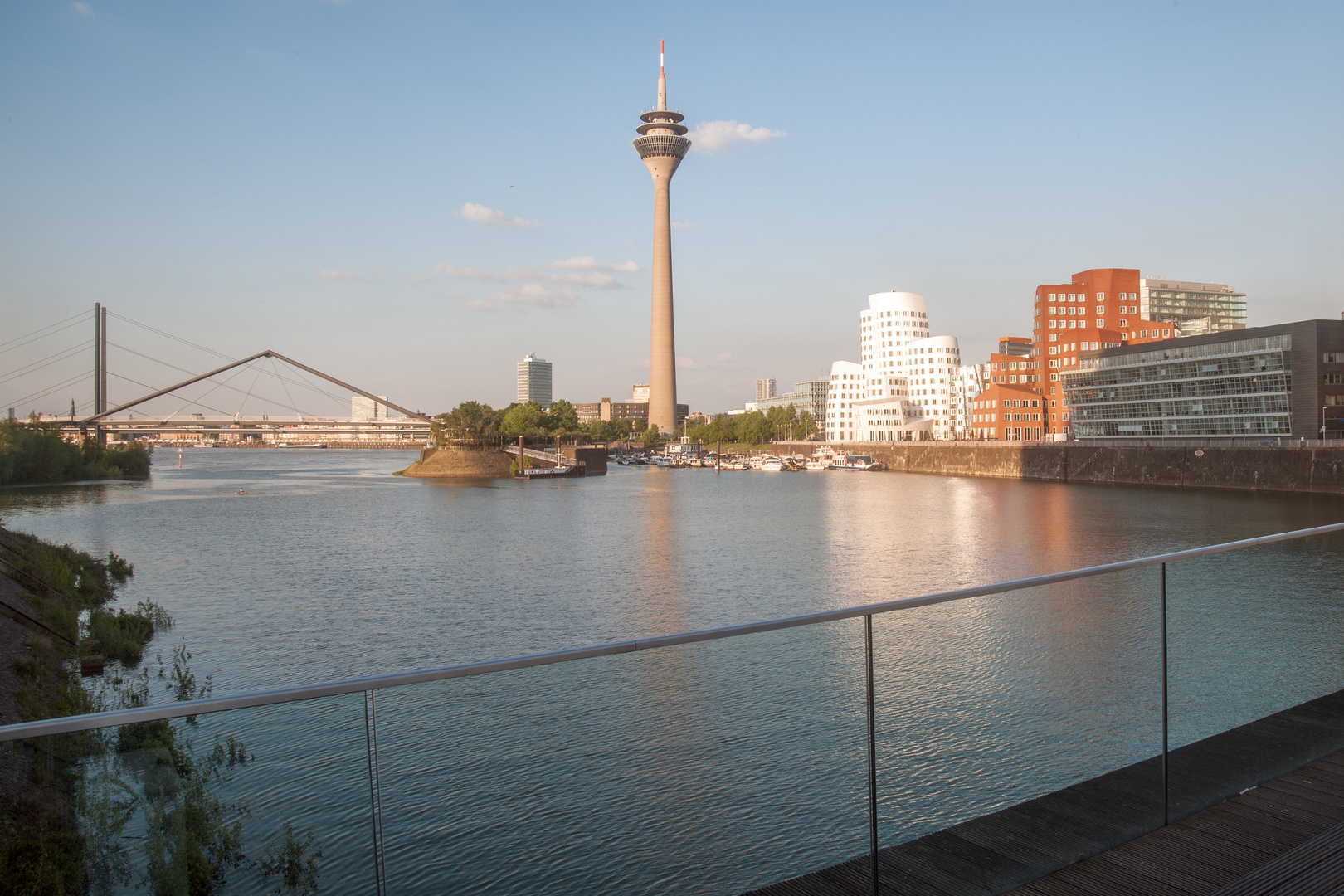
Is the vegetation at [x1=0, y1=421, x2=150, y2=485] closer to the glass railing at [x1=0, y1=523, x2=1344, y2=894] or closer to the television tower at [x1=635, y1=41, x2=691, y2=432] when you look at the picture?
the glass railing at [x1=0, y1=523, x2=1344, y2=894]

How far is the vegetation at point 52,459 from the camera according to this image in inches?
2137

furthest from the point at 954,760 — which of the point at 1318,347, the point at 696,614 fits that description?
the point at 1318,347

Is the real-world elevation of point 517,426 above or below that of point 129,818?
above

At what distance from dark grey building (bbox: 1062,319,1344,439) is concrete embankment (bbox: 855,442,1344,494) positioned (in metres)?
6.80

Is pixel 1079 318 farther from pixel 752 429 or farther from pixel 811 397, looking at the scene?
pixel 811 397

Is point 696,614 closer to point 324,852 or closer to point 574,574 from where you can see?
point 574,574

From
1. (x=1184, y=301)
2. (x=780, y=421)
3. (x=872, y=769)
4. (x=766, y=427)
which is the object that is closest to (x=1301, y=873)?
(x=872, y=769)

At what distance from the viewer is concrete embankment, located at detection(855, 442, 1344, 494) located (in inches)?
1983

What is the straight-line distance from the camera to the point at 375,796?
262cm

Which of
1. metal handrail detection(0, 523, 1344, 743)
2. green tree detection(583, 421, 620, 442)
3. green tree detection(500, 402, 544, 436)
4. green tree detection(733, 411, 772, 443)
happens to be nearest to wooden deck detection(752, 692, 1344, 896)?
metal handrail detection(0, 523, 1344, 743)

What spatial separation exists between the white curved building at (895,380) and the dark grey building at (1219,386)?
122 ft

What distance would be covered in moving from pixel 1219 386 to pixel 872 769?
7669 cm

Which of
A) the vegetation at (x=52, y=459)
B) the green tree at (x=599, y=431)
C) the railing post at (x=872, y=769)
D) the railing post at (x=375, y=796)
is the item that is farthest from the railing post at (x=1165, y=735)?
the green tree at (x=599, y=431)

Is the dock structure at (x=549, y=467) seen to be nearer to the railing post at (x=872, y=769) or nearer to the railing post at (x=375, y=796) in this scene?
the railing post at (x=872, y=769)
